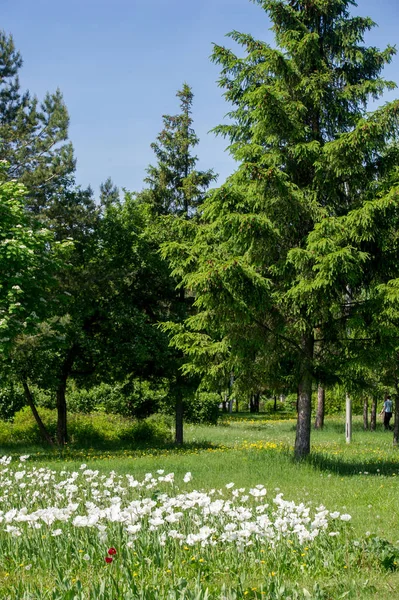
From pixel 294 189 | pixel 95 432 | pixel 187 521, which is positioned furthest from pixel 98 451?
pixel 187 521

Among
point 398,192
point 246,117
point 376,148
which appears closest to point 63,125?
point 246,117

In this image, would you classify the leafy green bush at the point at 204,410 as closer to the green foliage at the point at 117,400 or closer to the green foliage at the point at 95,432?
the green foliage at the point at 117,400

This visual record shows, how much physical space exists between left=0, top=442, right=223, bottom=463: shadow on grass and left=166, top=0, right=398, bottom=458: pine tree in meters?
4.15

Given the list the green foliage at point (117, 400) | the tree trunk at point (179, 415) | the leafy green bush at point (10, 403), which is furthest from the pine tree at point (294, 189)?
the leafy green bush at point (10, 403)

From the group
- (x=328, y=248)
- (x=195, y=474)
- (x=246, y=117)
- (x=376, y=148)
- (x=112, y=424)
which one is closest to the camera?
(x=328, y=248)

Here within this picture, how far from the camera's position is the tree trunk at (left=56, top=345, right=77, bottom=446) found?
18.9m

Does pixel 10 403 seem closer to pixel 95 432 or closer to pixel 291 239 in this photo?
pixel 95 432

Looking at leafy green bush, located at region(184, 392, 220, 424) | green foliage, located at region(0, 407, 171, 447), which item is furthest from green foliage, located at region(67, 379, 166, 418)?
leafy green bush, located at region(184, 392, 220, 424)

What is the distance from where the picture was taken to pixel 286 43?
12070mm

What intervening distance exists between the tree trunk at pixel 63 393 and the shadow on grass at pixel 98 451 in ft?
1.56

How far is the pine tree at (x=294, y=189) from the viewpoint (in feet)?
34.4

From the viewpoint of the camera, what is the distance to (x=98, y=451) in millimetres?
16922

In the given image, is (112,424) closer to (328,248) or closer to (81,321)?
(81,321)

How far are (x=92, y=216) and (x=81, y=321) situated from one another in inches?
135
